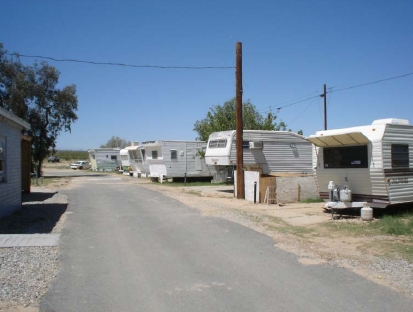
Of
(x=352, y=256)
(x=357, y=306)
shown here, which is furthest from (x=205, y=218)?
(x=357, y=306)

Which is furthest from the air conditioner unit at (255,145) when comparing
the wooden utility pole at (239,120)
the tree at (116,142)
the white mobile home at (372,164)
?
the tree at (116,142)

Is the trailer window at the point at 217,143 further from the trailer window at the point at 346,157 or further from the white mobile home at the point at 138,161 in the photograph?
the white mobile home at the point at 138,161

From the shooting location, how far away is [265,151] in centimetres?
1983

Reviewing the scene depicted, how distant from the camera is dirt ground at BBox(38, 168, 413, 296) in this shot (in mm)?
6234

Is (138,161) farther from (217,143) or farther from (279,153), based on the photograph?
(279,153)

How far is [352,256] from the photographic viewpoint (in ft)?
23.4

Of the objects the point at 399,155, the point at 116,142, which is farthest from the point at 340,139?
the point at 116,142

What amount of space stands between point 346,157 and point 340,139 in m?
0.66

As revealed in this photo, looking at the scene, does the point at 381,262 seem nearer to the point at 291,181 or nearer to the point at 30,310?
the point at 30,310

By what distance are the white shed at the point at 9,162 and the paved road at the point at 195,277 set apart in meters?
3.01

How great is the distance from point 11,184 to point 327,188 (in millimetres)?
10059

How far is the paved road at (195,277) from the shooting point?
4793 millimetres

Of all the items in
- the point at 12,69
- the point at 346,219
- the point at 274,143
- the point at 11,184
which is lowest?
the point at 346,219

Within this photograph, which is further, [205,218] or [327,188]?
[327,188]
